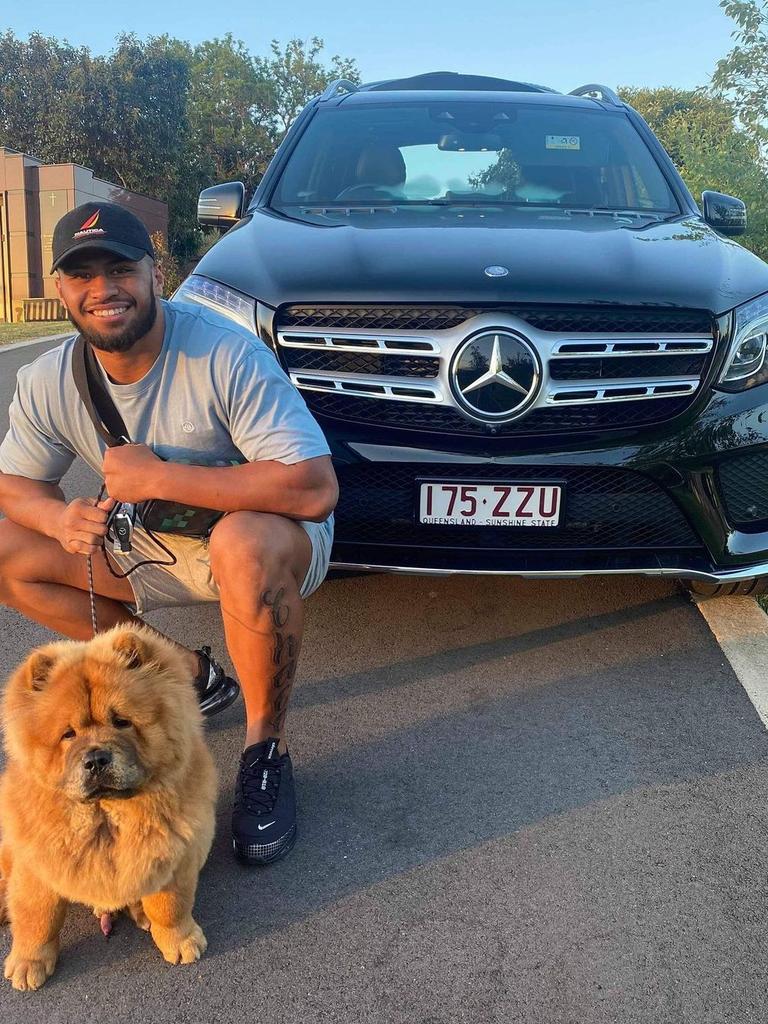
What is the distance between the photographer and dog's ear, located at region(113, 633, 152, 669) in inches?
80.2

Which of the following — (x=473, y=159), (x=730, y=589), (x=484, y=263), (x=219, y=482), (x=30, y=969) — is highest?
(x=473, y=159)

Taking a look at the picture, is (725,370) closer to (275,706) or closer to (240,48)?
(275,706)

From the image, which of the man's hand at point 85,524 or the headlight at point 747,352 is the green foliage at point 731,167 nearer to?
the headlight at point 747,352

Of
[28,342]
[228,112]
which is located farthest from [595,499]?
[228,112]

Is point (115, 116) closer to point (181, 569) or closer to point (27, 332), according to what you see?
point (27, 332)

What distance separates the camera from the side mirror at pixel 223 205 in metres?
4.49

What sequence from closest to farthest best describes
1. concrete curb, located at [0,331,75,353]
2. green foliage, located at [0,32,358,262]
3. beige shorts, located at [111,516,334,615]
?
beige shorts, located at [111,516,334,615], concrete curb, located at [0,331,75,353], green foliage, located at [0,32,358,262]

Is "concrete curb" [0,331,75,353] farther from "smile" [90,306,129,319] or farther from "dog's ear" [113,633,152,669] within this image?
"dog's ear" [113,633,152,669]

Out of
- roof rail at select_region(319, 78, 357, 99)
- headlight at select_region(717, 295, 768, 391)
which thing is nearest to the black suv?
headlight at select_region(717, 295, 768, 391)

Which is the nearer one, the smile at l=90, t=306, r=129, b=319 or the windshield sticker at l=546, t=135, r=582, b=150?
the smile at l=90, t=306, r=129, b=319

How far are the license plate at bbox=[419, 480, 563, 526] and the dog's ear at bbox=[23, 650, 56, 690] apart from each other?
58.9 inches

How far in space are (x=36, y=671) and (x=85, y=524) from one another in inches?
29.2

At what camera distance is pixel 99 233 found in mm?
Result: 2498

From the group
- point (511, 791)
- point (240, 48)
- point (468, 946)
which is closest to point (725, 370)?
point (511, 791)
